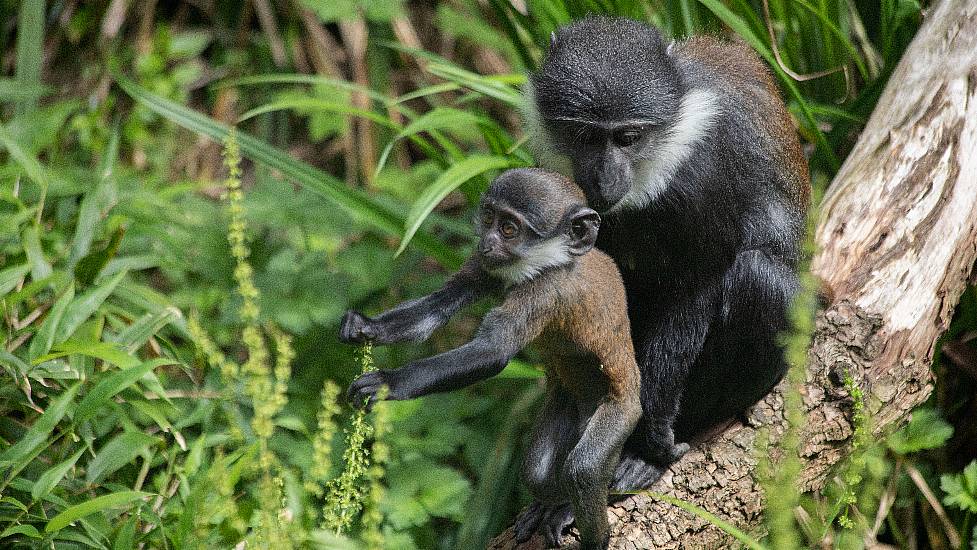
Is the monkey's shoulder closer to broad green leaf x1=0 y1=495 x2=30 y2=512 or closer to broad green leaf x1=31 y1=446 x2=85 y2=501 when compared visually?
broad green leaf x1=31 y1=446 x2=85 y2=501

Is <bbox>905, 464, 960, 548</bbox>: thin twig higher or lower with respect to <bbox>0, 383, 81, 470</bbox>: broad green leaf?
lower

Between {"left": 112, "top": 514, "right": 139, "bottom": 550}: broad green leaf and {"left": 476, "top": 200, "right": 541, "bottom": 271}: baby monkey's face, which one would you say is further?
{"left": 112, "top": 514, "right": 139, "bottom": 550}: broad green leaf

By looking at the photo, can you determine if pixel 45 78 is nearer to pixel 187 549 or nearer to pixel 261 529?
pixel 187 549

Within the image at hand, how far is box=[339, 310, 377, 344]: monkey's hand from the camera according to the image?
11.3ft

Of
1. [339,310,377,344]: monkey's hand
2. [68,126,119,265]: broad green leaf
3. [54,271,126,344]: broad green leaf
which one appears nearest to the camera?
[339,310,377,344]: monkey's hand

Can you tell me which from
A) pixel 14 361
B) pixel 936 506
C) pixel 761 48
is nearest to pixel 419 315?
pixel 14 361

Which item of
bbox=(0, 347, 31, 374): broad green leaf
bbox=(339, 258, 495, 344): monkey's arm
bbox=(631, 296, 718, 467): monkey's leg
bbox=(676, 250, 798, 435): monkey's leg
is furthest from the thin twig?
bbox=(0, 347, 31, 374): broad green leaf

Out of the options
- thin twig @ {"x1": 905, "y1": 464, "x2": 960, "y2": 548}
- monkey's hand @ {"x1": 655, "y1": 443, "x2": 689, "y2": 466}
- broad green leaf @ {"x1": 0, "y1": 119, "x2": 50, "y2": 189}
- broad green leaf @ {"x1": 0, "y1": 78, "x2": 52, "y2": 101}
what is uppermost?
broad green leaf @ {"x1": 0, "y1": 119, "x2": 50, "y2": 189}

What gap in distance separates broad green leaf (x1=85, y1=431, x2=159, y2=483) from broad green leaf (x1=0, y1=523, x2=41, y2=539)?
40cm

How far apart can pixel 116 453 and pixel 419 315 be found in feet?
5.03

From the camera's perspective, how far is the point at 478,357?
3.38 m

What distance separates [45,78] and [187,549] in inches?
215

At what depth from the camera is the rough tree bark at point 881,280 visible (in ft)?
12.1

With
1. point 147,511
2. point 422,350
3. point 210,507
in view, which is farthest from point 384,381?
point 422,350
